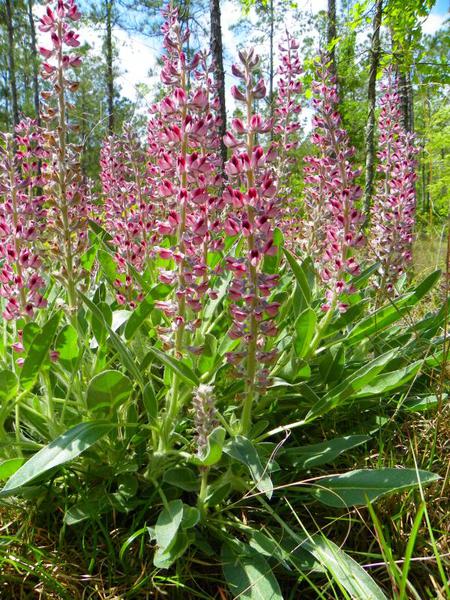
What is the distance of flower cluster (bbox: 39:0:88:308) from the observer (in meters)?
1.96

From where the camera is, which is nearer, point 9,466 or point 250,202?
point 250,202

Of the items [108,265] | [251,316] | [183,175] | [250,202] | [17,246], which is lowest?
[251,316]

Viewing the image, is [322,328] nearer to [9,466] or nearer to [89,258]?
[9,466]

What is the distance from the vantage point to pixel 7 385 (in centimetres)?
172

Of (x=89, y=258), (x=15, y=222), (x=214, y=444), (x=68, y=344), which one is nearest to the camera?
(x=214, y=444)

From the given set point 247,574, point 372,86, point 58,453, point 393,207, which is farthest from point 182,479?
point 372,86

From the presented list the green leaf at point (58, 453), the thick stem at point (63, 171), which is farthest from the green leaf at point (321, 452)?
the thick stem at point (63, 171)

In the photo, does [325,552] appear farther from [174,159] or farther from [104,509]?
[174,159]

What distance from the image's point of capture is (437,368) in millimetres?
2742

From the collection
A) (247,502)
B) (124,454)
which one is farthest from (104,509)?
(247,502)

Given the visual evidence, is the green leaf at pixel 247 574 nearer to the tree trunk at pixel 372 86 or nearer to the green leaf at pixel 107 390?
the green leaf at pixel 107 390

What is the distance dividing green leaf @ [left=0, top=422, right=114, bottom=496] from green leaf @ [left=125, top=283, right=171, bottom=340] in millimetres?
557

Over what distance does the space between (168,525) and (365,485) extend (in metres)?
0.73

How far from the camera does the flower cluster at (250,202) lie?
1545mm
